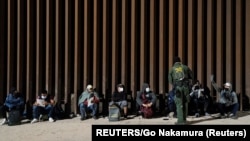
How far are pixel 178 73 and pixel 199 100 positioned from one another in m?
1.54

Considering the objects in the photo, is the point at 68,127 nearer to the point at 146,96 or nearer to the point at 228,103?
the point at 146,96

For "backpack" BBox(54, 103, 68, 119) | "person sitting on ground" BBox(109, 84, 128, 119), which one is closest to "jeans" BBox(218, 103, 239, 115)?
"person sitting on ground" BBox(109, 84, 128, 119)

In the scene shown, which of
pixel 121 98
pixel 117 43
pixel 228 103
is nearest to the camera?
pixel 228 103

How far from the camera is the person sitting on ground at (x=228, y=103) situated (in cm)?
1298

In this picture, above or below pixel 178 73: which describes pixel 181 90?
below

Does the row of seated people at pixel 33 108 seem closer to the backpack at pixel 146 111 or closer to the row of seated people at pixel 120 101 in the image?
the row of seated people at pixel 120 101

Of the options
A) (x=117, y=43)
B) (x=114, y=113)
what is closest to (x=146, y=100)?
(x=114, y=113)

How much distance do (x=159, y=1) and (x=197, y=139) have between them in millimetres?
5553

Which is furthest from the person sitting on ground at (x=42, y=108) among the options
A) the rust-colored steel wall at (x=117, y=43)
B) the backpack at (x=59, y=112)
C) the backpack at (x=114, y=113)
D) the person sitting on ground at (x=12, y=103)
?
the backpack at (x=114, y=113)

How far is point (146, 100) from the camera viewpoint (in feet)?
44.0

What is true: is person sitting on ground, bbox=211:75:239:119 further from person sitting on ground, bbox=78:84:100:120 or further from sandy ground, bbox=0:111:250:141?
person sitting on ground, bbox=78:84:100:120

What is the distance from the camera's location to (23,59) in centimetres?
1450

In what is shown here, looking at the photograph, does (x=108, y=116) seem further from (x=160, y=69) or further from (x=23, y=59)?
(x=23, y=59)

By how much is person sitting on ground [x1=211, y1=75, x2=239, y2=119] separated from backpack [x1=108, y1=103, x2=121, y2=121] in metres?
2.59
